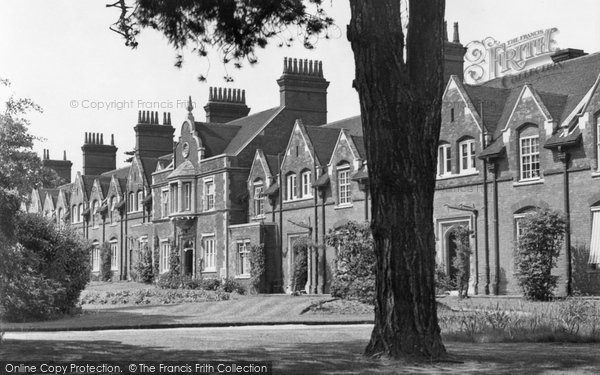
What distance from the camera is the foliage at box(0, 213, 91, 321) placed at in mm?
27625

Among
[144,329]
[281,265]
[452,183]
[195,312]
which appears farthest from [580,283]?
[281,265]

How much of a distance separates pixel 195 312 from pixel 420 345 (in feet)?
67.1

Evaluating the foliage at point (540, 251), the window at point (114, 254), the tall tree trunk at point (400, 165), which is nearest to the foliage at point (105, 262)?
the window at point (114, 254)

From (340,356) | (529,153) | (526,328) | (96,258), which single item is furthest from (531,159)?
(96,258)

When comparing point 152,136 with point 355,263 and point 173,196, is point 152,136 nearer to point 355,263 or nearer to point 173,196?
point 173,196

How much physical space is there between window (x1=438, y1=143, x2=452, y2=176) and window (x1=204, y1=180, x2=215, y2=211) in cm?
1926

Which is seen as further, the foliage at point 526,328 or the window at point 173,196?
the window at point 173,196

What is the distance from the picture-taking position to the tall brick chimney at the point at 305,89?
185 feet

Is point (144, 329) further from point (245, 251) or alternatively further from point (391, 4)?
point (245, 251)

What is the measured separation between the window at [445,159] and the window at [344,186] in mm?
6219

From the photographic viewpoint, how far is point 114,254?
7194 centimetres

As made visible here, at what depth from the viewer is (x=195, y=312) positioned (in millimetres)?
32344

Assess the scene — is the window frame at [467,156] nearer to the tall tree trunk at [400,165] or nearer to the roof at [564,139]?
the roof at [564,139]

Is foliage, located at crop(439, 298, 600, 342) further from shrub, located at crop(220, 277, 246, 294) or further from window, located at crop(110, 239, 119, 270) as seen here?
window, located at crop(110, 239, 119, 270)
